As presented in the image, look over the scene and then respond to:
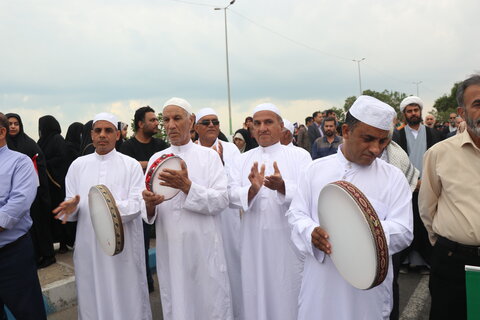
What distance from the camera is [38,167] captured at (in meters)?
5.15

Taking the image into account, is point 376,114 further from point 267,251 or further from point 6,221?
point 6,221

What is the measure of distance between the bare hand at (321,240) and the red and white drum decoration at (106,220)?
1.55 m

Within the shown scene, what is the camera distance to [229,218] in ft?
14.7

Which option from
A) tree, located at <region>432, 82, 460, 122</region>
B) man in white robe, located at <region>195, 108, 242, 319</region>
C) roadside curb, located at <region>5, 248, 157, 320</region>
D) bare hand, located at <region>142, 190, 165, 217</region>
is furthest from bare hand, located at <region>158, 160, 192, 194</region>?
tree, located at <region>432, 82, 460, 122</region>

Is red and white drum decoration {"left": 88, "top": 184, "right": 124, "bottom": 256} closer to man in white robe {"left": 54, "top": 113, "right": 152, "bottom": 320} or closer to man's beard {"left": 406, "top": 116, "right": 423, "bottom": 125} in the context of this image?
man in white robe {"left": 54, "top": 113, "right": 152, "bottom": 320}

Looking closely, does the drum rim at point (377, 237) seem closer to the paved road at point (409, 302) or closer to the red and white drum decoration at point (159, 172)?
the red and white drum decoration at point (159, 172)

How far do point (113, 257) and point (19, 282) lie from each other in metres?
0.78

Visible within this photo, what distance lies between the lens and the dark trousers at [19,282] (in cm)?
327

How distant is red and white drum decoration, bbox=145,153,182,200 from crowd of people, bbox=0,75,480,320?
53 millimetres

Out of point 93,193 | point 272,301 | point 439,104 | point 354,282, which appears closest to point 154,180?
point 93,193

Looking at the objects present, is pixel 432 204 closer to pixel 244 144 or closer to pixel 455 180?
pixel 455 180

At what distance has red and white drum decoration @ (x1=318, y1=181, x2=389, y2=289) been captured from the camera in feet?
6.32

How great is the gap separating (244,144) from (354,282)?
640 cm

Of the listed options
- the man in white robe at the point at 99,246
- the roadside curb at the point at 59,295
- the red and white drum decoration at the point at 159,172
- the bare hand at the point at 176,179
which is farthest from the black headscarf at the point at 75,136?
the bare hand at the point at 176,179
